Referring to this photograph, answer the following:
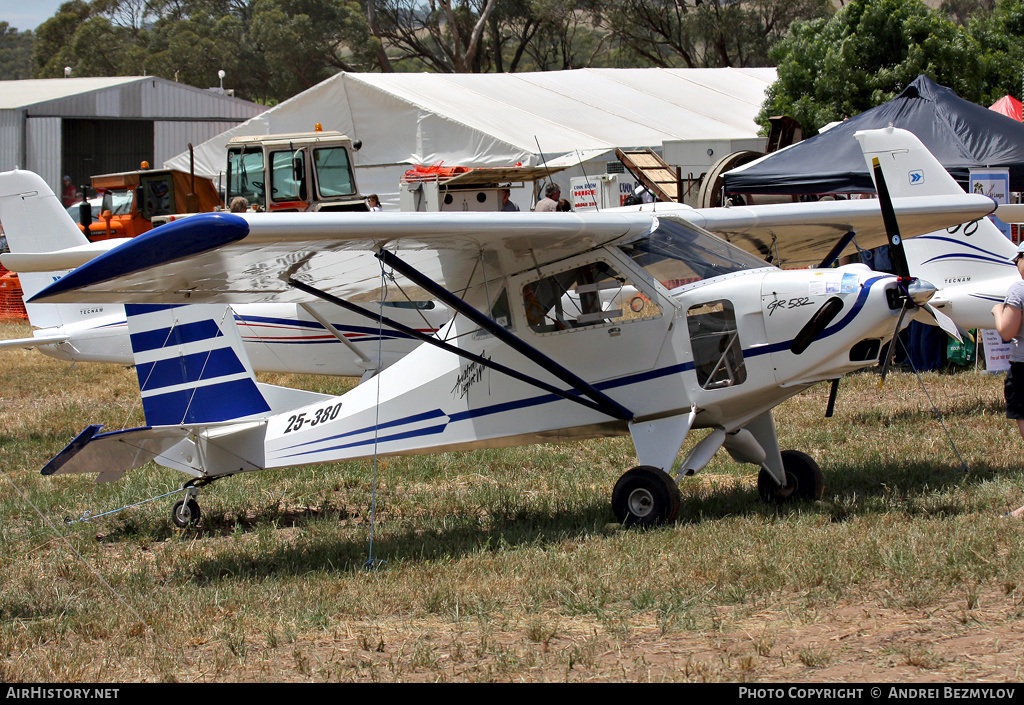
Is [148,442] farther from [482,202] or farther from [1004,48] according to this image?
[1004,48]

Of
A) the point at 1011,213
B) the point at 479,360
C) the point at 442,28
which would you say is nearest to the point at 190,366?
the point at 479,360

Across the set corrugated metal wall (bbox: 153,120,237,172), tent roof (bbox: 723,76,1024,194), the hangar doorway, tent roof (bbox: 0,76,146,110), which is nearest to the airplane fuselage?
tent roof (bbox: 723,76,1024,194)

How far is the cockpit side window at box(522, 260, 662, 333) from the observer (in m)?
7.21

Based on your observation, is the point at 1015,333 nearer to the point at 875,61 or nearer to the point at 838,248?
the point at 838,248

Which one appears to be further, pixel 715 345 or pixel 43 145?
pixel 43 145

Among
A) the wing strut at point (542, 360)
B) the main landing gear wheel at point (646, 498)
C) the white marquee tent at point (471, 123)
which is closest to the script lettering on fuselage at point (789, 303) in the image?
the wing strut at point (542, 360)

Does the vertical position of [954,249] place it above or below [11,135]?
below

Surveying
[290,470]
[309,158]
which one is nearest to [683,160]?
[309,158]

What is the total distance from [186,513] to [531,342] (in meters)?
3.10

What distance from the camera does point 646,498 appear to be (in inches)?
271

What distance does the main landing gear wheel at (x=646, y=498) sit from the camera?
6.76 m

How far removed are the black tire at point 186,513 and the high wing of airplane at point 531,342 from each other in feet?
0.05

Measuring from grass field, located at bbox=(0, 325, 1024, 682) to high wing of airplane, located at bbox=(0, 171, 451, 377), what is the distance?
221 cm

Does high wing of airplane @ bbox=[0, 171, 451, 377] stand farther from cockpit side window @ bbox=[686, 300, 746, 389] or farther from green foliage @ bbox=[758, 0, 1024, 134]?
green foliage @ bbox=[758, 0, 1024, 134]
